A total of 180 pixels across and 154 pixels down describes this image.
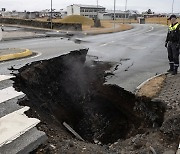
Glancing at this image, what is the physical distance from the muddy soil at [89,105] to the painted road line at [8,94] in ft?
0.90

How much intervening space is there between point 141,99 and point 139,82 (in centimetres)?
146

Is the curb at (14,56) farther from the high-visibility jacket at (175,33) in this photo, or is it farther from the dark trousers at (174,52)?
the high-visibility jacket at (175,33)

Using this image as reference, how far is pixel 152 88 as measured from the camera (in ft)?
25.6

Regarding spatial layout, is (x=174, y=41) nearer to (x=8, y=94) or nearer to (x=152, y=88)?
(x=152, y=88)

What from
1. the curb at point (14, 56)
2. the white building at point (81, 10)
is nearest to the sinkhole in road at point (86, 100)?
the curb at point (14, 56)

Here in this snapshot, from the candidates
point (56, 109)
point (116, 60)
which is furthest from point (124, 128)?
point (116, 60)

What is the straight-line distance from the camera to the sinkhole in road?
7527 millimetres

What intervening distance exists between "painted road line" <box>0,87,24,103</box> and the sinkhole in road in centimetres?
36

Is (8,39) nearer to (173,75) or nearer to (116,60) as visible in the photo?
(116,60)

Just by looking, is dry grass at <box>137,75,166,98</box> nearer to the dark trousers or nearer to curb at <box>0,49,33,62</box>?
the dark trousers

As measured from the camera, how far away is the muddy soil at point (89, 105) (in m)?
5.86

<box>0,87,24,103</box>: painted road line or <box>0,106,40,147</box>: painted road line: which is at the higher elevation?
<box>0,87,24,103</box>: painted road line

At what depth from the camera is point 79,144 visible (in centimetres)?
482

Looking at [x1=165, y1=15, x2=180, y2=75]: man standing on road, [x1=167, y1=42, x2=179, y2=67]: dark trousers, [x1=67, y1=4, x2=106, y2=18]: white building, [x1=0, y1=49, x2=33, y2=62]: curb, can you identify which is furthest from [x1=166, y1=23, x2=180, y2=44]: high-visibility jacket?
[x1=67, y1=4, x2=106, y2=18]: white building
